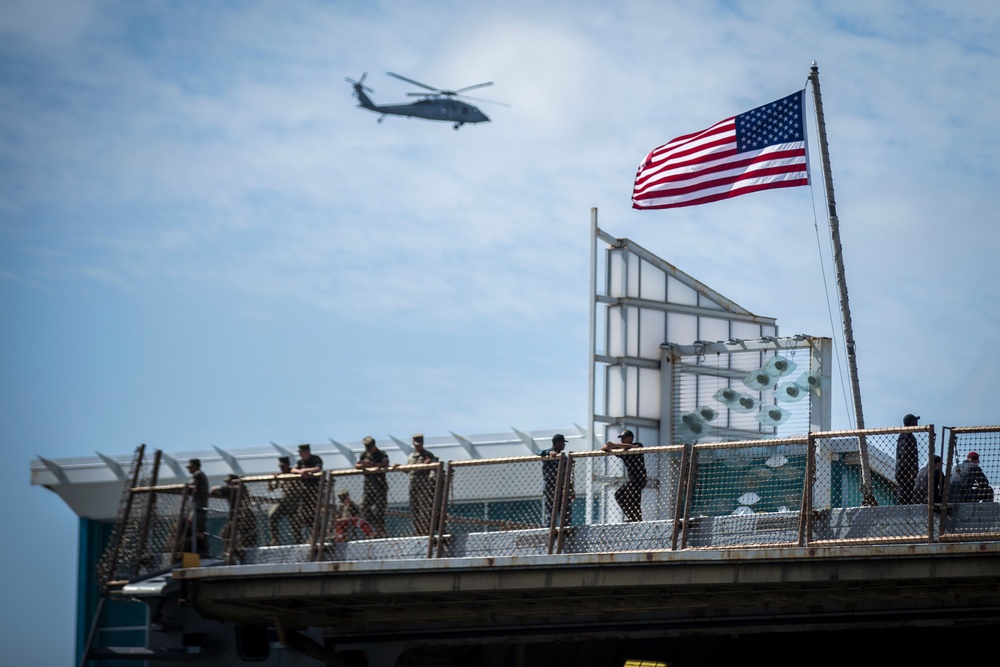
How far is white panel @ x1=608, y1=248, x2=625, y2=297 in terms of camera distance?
28797 mm

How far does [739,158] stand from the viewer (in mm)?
22781

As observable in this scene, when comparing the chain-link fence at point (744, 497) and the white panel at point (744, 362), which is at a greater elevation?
→ the white panel at point (744, 362)

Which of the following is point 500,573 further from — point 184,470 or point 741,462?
point 184,470

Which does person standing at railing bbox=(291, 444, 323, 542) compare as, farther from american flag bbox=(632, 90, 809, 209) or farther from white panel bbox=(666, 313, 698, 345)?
white panel bbox=(666, 313, 698, 345)

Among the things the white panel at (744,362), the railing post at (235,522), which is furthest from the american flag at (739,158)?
the railing post at (235,522)

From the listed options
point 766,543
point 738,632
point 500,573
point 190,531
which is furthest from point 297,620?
point 766,543

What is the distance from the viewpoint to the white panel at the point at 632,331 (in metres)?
28.5

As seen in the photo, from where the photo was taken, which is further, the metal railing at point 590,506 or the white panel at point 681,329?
the white panel at point 681,329

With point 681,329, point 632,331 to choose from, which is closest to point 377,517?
point 632,331

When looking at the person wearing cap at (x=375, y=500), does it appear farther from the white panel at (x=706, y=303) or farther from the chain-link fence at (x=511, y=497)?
the white panel at (x=706, y=303)

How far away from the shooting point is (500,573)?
18984mm

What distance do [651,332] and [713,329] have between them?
1714 mm

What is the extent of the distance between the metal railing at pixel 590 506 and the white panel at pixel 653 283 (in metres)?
7.24

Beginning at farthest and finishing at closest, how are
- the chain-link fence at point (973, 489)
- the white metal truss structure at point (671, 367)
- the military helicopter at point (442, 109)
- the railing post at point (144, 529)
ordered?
the military helicopter at point (442, 109), the white metal truss structure at point (671, 367), the railing post at point (144, 529), the chain-link fence at point (973, 489)
